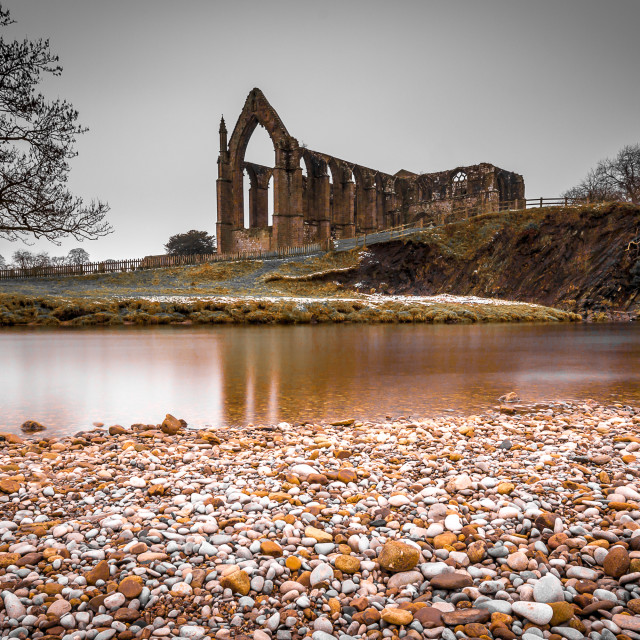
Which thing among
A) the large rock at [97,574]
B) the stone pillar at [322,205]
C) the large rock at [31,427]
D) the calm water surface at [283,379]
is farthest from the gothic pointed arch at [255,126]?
the large rock at [97,574]

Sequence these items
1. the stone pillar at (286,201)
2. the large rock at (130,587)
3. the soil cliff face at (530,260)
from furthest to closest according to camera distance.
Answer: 1. the stone pillar at (286,201)
2. the soil cliff face at (530,260)
3. the large rock at (130,587)

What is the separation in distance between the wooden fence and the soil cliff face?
696cm

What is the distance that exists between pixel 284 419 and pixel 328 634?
265 cm

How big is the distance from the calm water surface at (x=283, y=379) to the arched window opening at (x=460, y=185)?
4786cm

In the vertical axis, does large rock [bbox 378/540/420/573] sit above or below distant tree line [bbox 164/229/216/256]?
below

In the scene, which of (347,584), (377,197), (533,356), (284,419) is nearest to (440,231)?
(377,197)

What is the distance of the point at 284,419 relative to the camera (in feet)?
13.7

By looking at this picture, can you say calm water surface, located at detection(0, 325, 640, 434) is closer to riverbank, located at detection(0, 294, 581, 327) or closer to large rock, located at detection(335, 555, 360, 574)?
large rock, located at detection(335, 555, 360, 574)

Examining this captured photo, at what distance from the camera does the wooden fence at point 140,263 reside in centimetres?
3522

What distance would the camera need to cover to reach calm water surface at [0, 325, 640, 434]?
4504 millimetres

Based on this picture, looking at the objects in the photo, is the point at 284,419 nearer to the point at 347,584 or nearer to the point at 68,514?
the point at 68,514

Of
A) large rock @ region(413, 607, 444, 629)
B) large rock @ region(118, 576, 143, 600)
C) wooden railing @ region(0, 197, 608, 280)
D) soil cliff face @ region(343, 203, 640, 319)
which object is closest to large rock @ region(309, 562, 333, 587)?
large rock @ region(413, 607, 444, 629)

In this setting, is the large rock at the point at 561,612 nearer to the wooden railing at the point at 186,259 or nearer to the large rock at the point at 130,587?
the large rock at the point at 130,587

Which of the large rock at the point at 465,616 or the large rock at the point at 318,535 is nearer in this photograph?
the large rock at the point at 465,616
